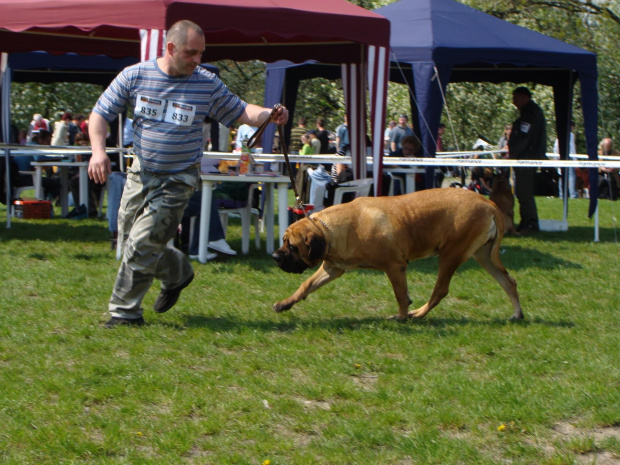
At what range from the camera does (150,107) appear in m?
5.21

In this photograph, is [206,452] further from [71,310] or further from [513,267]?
[513,267]

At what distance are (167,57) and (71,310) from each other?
2100mm

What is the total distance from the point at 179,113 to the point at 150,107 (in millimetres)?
185

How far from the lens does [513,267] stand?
8.58 meters

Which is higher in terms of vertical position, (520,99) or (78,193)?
(520,99)

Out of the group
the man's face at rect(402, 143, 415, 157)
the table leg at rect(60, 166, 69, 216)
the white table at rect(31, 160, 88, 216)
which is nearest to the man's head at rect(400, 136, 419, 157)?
the man's face at rect(402, 143, 415, 157)

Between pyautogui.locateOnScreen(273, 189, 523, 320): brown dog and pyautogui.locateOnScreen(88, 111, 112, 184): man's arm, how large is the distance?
1278 millimetres

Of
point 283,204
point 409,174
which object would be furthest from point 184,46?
point 409,174

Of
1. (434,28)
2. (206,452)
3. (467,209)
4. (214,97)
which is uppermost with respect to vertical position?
(434,28)

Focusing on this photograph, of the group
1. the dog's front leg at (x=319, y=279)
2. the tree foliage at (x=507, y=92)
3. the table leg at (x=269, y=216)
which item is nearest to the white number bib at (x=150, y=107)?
the dog's front leg at (x=319, y=279)

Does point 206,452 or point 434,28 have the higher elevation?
point 434,28

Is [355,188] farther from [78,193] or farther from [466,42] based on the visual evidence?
[78,193]

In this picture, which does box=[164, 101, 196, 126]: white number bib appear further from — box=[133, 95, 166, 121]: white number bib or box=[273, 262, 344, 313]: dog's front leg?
box=[273, 262, 344, 313]: dog's front leg

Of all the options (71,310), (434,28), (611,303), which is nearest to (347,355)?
(71,310)
